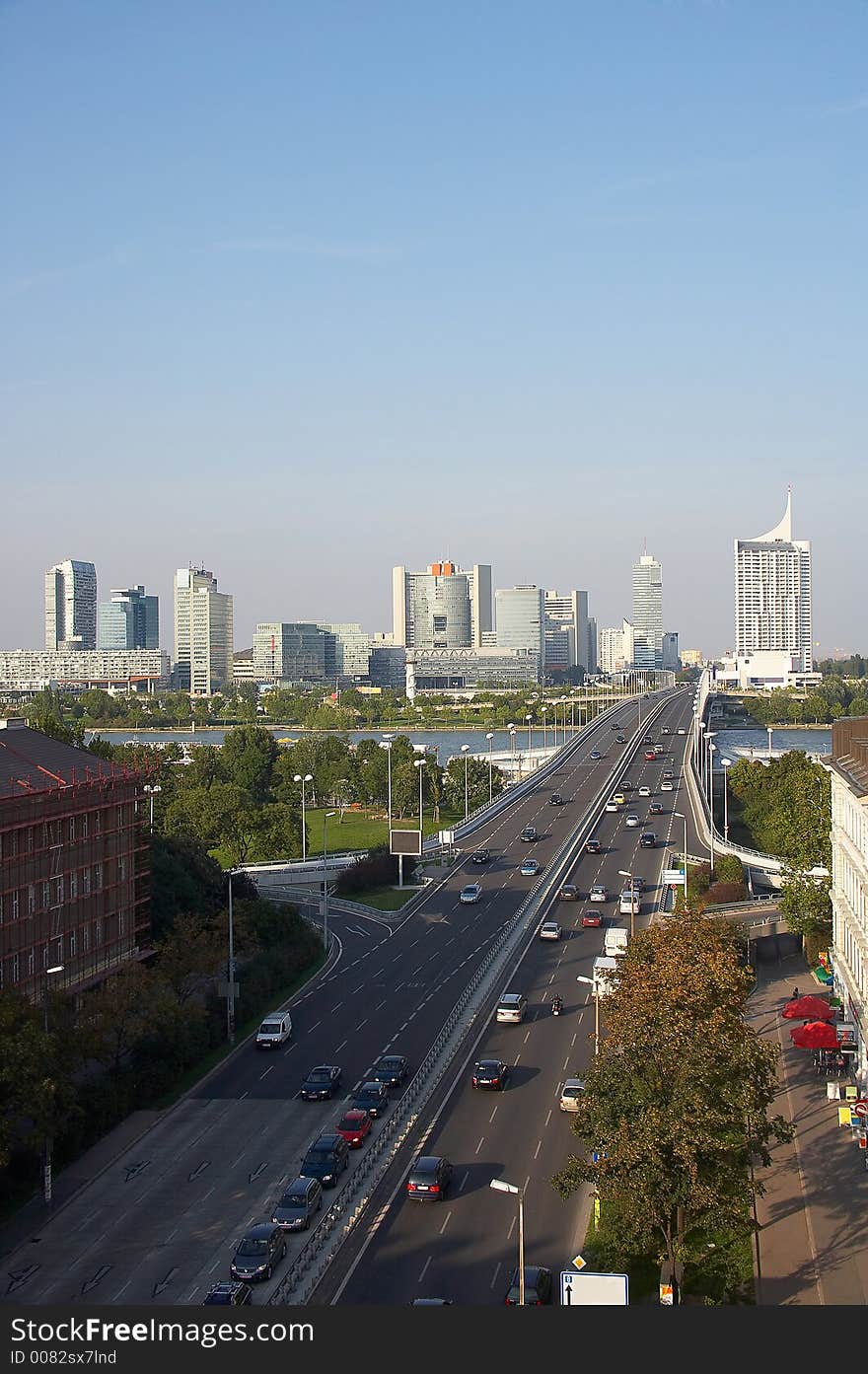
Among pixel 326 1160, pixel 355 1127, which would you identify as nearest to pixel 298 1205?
pixel 326 1160

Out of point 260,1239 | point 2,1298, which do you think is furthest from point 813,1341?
point 2,1298

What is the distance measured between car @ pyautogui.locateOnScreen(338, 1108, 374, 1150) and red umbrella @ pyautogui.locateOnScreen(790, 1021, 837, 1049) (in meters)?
8.88

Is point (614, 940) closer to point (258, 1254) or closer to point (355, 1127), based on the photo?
point (355, 1127)

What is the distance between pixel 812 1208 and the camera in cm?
1839

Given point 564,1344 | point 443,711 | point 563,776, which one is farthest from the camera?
point 443,711

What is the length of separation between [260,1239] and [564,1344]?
29.8 ft

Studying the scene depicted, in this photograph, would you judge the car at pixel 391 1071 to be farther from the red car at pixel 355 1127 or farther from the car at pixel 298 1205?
the car at pixel 298 1205

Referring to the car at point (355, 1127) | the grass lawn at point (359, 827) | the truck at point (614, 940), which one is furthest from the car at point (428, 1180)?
the grass lawn at point (359, 827)

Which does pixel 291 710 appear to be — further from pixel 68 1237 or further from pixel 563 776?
pixel 68 1237

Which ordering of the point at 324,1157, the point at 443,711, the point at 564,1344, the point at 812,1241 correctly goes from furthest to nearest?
the point at 443,711 < the point at 324,1157 < the point at 812,1241 < the point at 564,1344

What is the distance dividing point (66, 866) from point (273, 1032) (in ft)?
17.9

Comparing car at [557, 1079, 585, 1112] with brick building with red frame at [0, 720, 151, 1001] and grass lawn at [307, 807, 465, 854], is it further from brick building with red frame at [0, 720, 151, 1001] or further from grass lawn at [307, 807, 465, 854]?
grass lawn at [307, 807, 465, 854]

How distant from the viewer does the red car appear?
67.5ft

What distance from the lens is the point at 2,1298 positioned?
15.8 m
